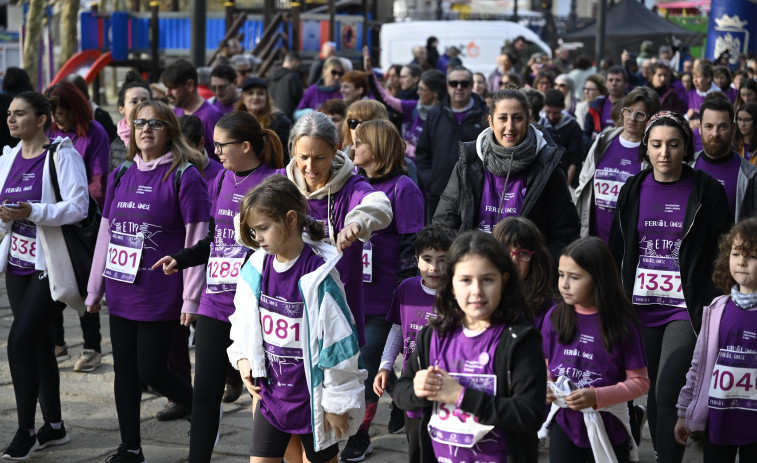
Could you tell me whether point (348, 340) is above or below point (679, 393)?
above

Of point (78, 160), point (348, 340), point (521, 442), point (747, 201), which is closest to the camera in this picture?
point (521, 442)

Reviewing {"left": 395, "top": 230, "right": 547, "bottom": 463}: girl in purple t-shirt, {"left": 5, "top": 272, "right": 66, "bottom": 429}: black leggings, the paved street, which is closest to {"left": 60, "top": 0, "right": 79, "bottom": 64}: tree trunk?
the paved street

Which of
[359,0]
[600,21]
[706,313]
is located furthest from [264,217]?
[359,0]

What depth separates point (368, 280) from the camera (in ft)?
18.4

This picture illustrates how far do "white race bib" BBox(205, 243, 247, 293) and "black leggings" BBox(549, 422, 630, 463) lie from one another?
1641 mm

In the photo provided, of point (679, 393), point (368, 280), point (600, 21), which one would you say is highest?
point (600, 21)

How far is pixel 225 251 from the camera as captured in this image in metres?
5.05

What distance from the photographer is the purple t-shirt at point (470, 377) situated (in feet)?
11.0

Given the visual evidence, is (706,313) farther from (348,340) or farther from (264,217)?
(264,217)

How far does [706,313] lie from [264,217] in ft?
6.61

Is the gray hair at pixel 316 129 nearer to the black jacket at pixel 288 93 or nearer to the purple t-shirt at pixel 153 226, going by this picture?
the purple t-shirt at pixel 153 226

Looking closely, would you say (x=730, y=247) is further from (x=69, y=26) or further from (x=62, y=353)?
(x=69, y=26)

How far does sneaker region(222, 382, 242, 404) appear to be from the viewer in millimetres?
6738

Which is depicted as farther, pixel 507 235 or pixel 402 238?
pixel 402 238
